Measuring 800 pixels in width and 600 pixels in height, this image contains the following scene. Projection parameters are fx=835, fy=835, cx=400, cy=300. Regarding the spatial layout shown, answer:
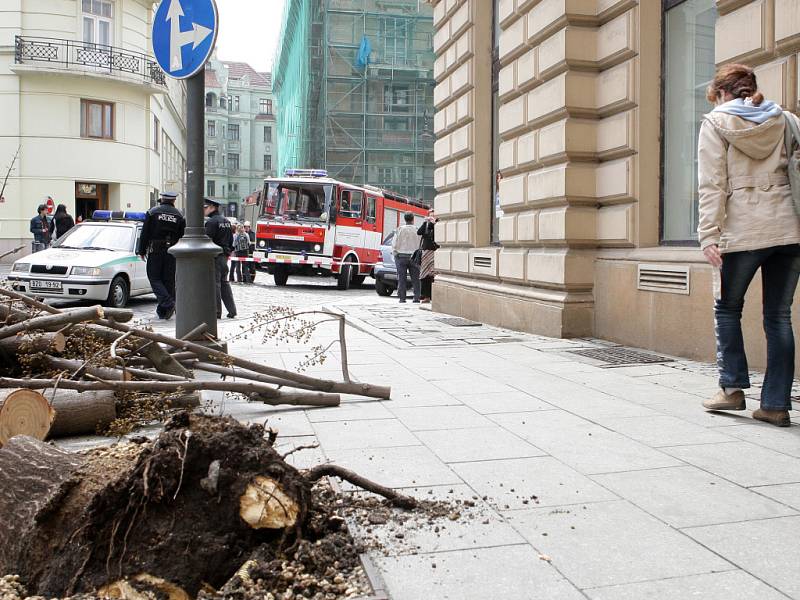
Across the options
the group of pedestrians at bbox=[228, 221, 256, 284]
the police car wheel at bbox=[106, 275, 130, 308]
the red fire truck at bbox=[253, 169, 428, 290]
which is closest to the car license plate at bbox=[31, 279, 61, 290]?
the police car wheel at bbox=[106, 275, 130, 308]

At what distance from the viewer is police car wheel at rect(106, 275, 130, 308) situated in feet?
46.2

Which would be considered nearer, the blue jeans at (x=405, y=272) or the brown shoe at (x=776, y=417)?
the brown shoe at (x=776, y=417)

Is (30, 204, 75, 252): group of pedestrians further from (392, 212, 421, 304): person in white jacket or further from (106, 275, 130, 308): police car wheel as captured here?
(392, 212, 421, 304): person in white jacket

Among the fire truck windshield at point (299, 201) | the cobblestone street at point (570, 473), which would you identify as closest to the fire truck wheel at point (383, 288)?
the fire truck windshield at point (299, 201)

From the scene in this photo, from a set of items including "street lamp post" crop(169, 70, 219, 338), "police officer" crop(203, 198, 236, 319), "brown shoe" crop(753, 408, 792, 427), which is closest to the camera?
"brown shoe" crop(753, 408, 792, 427)

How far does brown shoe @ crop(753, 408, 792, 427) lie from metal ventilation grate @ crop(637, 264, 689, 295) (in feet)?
8.48

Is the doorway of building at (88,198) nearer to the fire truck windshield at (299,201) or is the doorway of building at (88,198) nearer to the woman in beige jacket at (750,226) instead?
the fire truck windshield at (299,201)

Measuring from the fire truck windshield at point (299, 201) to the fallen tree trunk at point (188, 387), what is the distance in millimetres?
17091

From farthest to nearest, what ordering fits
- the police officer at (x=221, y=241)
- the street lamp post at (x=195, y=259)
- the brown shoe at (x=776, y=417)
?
the police officer at (x=221, y=241) → the street lamp post at (x=195, y=259) → the brown shoe at (x=776, y=417)

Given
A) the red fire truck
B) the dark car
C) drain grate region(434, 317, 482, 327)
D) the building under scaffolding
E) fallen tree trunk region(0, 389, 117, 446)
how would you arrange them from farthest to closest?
1. the building under scaffolding
2. the red fire truck
3. the dark car
4. drain grate region(434, 317, 482, 327)
5. fallen tree trunk region(0, 389, 117, 446)

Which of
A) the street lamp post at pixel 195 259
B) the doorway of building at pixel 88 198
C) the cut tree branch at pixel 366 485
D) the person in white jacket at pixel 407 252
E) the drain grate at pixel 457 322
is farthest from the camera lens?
the doorway of building at pixel 88 198

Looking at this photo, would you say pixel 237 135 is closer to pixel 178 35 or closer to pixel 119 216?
Result: pixel 119 216

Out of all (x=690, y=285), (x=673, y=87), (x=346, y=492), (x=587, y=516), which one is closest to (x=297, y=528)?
(x=346, y=492)

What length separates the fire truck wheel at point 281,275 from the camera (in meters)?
22.9
